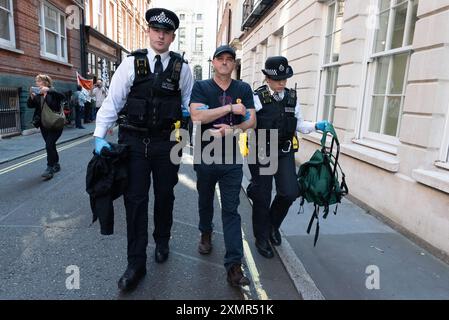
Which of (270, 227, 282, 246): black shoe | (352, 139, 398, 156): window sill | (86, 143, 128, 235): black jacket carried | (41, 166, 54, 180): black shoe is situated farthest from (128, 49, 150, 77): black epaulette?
(41, 166, 54, 180): black shoe

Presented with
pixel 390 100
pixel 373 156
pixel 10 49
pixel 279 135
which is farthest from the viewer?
pixel 10 49

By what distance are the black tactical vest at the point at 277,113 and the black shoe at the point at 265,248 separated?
108 cm

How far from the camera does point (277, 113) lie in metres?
3.35

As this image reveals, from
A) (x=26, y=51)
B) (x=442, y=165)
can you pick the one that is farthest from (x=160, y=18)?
(x=26, y=51)

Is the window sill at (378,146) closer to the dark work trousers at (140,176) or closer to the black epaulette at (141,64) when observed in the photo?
the dark work trousers at (140,176)

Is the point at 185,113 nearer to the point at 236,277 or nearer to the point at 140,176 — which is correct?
the point at 140,176

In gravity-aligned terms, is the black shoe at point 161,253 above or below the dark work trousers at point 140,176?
below

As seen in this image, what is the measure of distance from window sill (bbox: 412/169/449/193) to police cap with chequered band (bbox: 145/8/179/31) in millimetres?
3081

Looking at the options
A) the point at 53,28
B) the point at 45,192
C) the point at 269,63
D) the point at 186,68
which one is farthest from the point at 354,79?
the point at 53,28

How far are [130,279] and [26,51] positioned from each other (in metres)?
11.3

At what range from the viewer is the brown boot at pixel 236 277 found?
2865mm

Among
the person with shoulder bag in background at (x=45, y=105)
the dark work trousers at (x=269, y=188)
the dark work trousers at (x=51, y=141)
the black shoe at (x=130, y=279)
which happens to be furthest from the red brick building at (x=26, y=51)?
the dark work trousers at (x=269, y=188)

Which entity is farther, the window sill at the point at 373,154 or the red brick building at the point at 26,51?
the red brick building at the point at 26,51

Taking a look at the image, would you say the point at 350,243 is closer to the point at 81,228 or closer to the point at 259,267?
the point at 259,267
